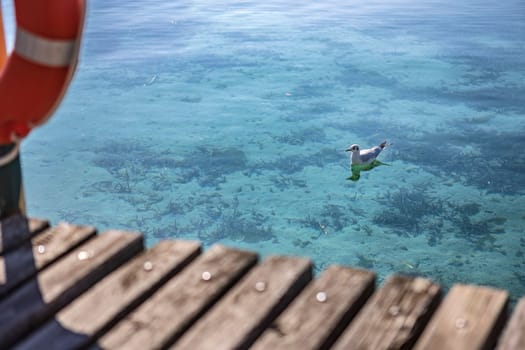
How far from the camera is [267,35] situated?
1263 centimetres

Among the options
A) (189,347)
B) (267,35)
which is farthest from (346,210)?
(267,35)

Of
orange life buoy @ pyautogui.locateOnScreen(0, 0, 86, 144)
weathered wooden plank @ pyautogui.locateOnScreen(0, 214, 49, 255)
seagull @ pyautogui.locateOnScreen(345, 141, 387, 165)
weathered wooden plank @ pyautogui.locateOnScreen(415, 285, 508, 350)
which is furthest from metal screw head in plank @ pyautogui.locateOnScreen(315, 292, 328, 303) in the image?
seagull @ pyautogui.locateOnScreen(345, 141, 387, 165)

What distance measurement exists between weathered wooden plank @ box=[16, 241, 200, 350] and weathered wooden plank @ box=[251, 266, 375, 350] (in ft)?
1.13

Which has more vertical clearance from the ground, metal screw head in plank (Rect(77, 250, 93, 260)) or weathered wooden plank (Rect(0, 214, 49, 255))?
metal screw head in plank (Rect(77, 250, 93, 260))

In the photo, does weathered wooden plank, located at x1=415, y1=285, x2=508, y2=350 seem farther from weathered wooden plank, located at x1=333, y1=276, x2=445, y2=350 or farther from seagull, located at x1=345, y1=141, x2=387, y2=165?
seagull, located at x1=345, y1=141, x2=387, y2=165

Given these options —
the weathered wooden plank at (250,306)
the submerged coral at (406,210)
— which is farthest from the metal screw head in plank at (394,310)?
the submerged coral at (406,210)

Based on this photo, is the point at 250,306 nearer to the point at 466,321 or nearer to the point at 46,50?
the point at 466,321

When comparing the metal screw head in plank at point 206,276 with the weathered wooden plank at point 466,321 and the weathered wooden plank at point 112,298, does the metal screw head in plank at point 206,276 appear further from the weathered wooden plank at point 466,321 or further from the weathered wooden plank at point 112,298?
the weathered wooden plank at point 466,321

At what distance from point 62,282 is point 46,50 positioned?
566 millimetres

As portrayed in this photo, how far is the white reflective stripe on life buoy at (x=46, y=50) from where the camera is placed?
1.46 meters

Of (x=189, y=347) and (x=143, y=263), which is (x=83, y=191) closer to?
(x=143, y=263)

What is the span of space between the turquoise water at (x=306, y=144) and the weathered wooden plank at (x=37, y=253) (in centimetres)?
352

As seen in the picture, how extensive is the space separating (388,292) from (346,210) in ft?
15.2

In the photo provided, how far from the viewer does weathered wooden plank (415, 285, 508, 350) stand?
126cm
